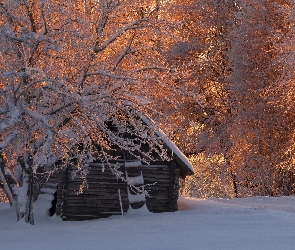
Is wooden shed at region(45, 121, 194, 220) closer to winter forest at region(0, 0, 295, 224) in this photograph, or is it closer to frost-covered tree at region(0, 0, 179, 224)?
winter forest at region(0, 0, 295, 224)

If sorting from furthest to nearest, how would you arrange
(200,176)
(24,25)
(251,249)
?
(200,176)
(24,25)
(251,249)

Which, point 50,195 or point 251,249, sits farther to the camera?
point 50,195

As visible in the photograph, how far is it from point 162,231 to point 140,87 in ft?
10.6

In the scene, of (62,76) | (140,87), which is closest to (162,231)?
(140,87)

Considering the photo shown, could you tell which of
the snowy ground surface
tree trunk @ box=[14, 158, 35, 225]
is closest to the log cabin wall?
the snowy ground surface

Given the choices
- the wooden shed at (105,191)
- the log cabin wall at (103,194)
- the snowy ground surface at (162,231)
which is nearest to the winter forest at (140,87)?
the wooden shed at (105,191)

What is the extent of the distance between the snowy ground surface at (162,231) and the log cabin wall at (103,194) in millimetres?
465

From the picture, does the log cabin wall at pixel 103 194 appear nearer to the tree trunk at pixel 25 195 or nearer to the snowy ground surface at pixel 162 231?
the snowy ground surface at pixel 162 231

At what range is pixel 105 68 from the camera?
13750mm

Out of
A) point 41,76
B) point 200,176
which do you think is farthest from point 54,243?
point 200,176

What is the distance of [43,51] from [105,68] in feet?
4.94

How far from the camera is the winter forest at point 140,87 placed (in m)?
12.8

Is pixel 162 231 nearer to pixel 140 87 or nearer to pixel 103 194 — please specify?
pixel 140 87

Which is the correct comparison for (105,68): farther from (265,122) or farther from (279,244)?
(265,122)
